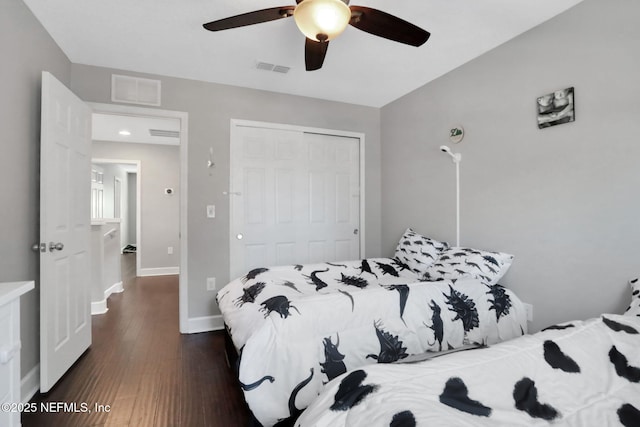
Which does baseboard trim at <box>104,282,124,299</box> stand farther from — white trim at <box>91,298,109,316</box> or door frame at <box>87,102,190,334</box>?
door frame at <box>87,102,190,334</box>

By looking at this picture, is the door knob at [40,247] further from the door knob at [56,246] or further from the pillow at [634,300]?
the pillow at [634,300]

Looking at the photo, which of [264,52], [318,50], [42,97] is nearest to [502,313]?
[318,50]

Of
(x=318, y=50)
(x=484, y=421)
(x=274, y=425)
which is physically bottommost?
(x=274, y=425)

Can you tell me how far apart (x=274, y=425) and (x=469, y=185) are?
237cm

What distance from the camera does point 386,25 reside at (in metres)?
1.68

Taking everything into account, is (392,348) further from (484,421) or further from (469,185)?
(469,185)

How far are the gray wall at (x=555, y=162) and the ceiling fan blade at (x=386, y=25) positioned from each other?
1112 mm

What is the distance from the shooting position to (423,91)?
3330mm

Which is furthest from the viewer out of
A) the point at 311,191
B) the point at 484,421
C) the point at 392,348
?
the point at 311,191

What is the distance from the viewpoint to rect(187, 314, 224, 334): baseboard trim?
125 inches

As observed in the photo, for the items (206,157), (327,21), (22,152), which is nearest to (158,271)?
(206,157)

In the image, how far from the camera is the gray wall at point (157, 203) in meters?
6.06

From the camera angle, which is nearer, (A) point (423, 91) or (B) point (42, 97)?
(B) point (42, 97)

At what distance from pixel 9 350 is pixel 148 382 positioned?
1253 millimetres
